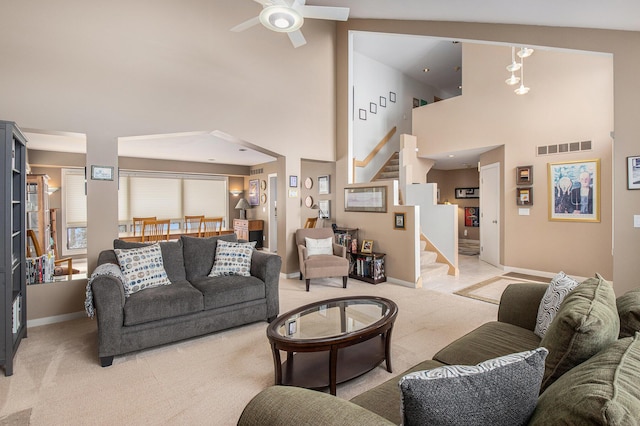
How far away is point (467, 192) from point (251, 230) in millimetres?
6652

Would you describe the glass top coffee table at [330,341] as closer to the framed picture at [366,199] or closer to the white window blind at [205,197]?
the framed picture at [366,199]

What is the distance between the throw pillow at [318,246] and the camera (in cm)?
521

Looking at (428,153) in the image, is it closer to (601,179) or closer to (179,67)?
(601,179)

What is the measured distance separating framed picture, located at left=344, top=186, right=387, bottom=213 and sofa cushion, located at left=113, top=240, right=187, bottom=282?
3.21 meters

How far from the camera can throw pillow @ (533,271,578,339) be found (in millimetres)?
1893

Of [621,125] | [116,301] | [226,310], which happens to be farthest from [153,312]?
[621,125]

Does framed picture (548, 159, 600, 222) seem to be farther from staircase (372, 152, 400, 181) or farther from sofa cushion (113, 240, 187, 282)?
sofa cushion (113, 240, 187, 282)

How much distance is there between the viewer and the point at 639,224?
2961 millimetres

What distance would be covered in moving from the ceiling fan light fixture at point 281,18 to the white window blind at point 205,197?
7.17m

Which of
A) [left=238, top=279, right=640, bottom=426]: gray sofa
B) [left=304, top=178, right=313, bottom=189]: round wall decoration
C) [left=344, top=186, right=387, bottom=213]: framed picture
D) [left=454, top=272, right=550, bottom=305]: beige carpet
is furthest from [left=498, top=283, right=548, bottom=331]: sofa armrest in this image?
[left=304, top=178, right=313, bottom=189]: round wall decoration

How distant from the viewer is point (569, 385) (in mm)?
856

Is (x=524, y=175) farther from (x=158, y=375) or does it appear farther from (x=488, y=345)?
(x=158, y=375)

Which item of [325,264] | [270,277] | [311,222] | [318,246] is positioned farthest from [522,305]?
[311,222]

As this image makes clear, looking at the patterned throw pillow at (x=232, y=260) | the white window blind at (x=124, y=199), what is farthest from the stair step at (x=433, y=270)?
the white window blind at (x=124, y=199)
